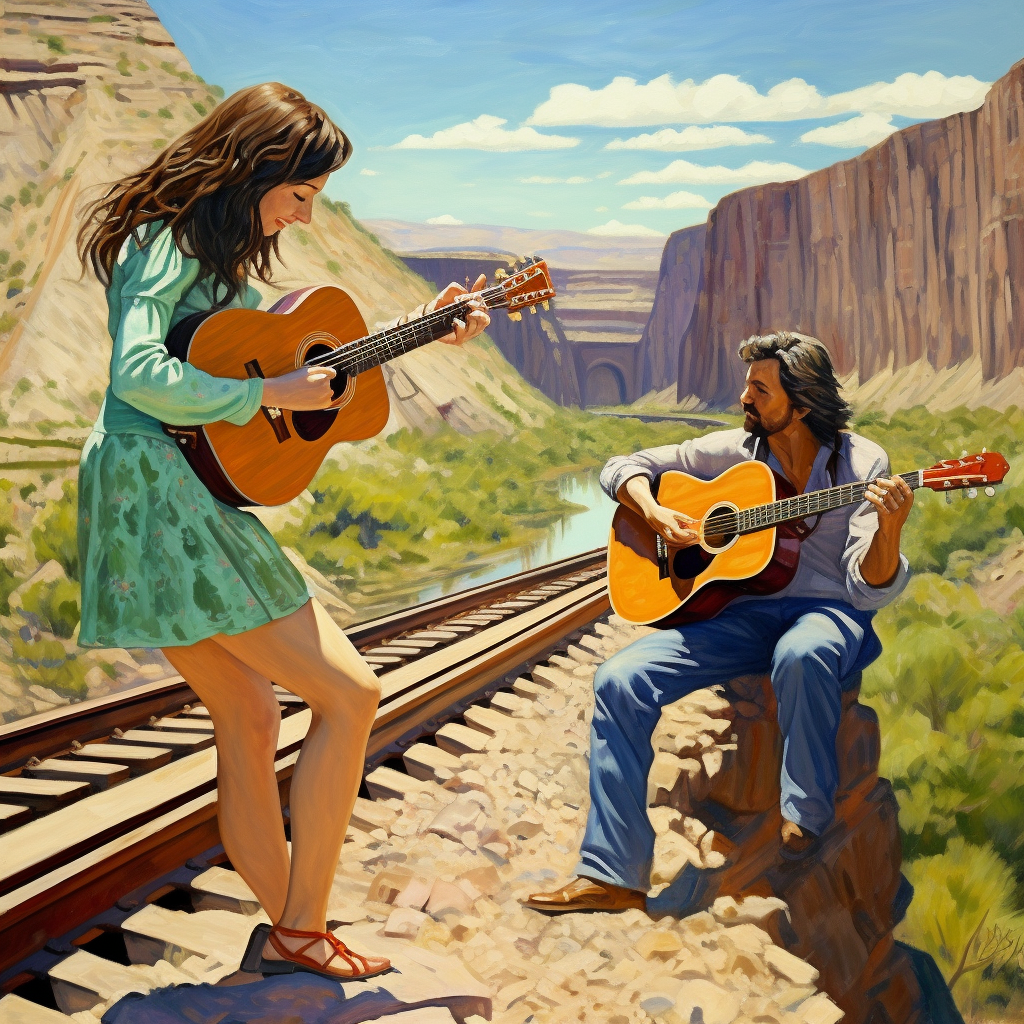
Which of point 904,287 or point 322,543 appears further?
point 904,287

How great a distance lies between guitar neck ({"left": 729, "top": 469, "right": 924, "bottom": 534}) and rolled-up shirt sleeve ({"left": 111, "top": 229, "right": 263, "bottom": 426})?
1.63m

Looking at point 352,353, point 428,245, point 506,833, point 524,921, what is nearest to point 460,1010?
point 524,921

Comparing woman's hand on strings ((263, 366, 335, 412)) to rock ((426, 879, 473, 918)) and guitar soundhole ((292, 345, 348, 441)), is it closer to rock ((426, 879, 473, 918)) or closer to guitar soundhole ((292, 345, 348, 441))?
guitar soundhole ((292, 345, 348, 441))

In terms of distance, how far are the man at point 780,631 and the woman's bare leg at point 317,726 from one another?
75 cm

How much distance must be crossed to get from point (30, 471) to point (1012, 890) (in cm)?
743

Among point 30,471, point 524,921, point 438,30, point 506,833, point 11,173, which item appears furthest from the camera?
point 11,173

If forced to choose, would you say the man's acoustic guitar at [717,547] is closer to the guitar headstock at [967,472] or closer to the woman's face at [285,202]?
the guitar headstock at [967,472]

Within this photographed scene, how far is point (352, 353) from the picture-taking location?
232 cm

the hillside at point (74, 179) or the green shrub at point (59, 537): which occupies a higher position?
the hillside at point (74, 179)

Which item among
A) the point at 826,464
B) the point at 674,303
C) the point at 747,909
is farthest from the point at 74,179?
the point at 674,303

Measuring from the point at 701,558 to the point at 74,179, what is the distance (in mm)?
12824

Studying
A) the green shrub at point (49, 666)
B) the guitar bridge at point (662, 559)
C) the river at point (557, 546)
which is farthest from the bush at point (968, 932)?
the river at point (557, 546)

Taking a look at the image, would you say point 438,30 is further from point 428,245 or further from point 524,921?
point 524,921

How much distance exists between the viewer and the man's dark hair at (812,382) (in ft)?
9.75
